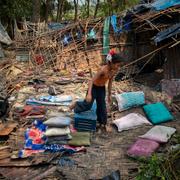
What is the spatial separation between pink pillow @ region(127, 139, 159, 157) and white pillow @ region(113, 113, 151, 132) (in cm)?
105

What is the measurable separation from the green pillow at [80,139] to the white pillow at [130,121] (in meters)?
0.82

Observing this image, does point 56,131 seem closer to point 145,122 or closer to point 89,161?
point 89,161

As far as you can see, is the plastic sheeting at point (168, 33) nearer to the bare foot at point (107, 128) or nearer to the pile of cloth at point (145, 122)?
the pile of cloth at point (145, 122)

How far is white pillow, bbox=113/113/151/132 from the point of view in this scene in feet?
24.6

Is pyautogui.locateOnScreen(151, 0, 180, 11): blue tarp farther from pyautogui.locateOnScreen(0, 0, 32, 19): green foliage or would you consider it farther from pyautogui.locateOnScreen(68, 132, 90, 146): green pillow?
pyautogui.locateOnScreen(0, 0, 32, 19): green foliage

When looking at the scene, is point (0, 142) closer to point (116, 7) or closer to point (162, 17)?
point (162, 17)

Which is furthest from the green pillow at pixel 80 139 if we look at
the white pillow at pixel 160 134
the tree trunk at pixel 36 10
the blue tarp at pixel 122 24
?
the tree trunk at pixel 36 10

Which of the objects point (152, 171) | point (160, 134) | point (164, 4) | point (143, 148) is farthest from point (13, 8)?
point (152, 171)

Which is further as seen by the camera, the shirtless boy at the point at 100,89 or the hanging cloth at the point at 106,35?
the hanging cloth at the point at 106,35

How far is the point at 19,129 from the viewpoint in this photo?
7559 millimetres

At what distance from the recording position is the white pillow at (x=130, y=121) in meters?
7.49

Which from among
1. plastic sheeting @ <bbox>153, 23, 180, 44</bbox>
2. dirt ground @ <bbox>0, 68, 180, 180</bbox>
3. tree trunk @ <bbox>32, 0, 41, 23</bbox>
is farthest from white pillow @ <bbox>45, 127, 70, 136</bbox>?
tree trunk @ <bbox>32, 0, 41, 23</bbox>

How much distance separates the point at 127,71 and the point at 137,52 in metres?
1.77

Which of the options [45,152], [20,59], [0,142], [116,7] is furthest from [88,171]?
[116,7]
